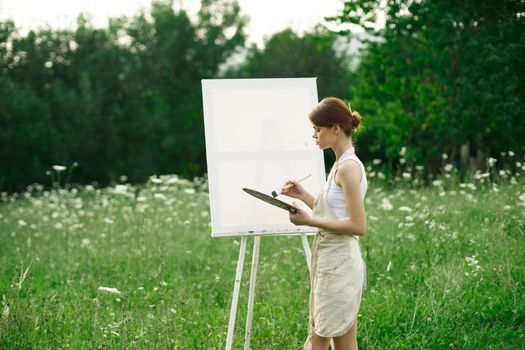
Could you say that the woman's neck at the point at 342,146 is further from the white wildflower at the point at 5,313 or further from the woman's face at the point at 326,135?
the white wildflower at the point at 5,313

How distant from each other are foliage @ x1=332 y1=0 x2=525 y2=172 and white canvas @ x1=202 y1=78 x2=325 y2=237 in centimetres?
445

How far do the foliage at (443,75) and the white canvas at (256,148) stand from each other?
4.45m

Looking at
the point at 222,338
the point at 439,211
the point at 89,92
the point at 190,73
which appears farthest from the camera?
the point at 190,73

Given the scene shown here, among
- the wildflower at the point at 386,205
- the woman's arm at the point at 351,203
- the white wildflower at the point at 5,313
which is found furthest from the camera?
the wildflower at the point at 386,205

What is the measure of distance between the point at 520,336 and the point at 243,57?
88.1 ft

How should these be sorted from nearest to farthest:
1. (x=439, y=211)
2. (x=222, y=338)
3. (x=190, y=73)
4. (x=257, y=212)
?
(x=257, y=212) < (x=222, y=338) < (x=439, y=211) < (x=190, y=73)

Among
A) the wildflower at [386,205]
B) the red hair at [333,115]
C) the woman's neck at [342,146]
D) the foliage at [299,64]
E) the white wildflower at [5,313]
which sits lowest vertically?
the white wildflower at [5,313]

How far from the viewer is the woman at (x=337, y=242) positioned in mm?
3139

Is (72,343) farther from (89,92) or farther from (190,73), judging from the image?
(190,73)

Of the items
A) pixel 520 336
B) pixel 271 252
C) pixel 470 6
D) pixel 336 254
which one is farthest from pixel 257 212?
pixel 470 6

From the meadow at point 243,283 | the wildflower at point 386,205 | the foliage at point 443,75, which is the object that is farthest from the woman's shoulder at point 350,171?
the foliage at point 443,75

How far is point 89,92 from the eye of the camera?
22.2m

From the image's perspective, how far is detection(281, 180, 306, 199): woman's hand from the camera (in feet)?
11.8

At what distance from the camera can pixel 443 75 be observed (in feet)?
38.2
